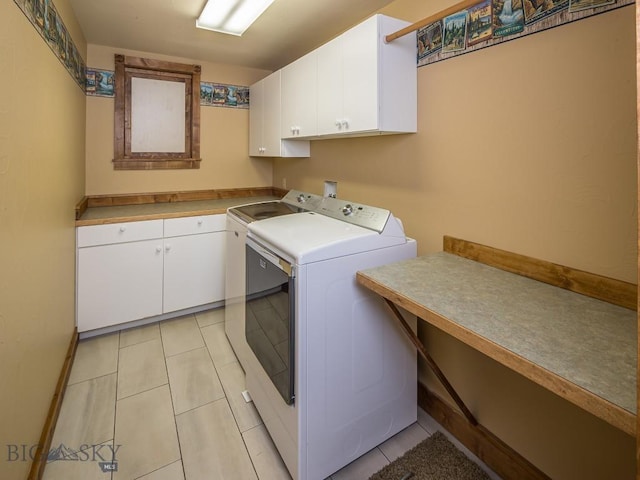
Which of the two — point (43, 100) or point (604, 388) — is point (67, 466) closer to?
point (43, 100)

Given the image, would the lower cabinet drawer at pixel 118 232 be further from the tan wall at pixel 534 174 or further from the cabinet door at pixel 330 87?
the tan wall at pixel 534 174

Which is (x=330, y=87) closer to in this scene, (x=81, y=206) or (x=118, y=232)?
(x=118, y=232)

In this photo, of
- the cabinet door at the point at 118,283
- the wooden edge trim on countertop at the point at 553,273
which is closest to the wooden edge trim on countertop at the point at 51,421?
the cabinet door at the point at 118,283

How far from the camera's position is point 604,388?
2.36 feet

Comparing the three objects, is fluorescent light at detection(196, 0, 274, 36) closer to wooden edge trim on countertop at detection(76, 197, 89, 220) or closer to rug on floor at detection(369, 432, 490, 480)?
wooden edge trim on countertop at detection(76, 197, 89, 220)

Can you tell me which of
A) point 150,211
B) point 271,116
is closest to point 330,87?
point 271,116

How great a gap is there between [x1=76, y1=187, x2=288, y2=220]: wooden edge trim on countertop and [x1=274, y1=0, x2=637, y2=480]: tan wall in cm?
205

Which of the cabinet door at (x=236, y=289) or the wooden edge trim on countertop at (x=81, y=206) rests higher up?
the wooden edge trim on countertop at (x=81, y=206)

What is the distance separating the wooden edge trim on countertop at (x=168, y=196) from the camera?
2951 millimetres

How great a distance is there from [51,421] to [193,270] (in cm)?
142

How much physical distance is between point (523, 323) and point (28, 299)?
179cm

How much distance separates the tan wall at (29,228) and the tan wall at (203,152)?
88 centimetres

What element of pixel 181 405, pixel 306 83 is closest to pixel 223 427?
pixel 181 405

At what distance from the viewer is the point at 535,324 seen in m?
1.01
